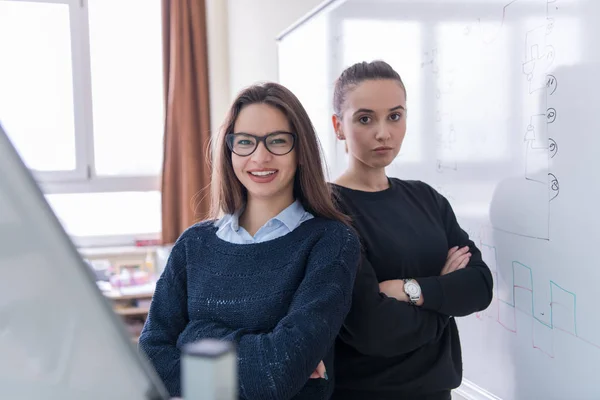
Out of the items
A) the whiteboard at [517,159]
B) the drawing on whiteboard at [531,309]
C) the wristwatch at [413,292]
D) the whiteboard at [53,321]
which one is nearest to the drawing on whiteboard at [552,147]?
the whiteboard at [517,159]

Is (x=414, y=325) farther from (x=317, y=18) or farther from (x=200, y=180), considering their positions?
(x=200, y=180)

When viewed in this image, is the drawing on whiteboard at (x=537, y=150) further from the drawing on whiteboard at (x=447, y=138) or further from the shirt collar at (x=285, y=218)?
the shirt collar at (x=285, y=218)

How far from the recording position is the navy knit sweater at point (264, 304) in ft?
3.23

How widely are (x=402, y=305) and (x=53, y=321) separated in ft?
3.36

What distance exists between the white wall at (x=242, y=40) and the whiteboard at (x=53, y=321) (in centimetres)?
254

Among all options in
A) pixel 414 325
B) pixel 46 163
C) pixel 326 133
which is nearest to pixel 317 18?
pixel 326 133

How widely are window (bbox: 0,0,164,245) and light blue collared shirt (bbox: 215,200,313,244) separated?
336 centimetres

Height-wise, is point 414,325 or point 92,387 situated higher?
point 92,387

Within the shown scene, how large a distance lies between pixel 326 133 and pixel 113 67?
2474 mm

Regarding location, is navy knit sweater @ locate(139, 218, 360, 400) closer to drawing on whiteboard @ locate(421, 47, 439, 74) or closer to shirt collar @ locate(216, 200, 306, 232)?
shirt collar @ locate(216, 200, 306, 232)

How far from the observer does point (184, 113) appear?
431cm

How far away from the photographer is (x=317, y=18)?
2539 mm

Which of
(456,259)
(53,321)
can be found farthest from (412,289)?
(53,321)

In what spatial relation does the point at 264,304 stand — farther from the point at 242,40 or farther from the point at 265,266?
the point at 242,40
